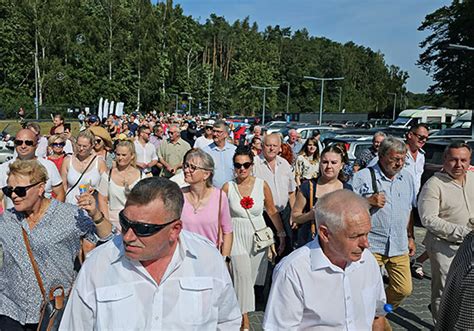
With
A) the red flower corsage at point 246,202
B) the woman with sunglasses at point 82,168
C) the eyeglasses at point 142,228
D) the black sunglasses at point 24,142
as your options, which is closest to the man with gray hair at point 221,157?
the woman with sunglasses at point 82,168

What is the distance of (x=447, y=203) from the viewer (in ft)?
15.2

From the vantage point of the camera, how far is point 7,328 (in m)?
3.21

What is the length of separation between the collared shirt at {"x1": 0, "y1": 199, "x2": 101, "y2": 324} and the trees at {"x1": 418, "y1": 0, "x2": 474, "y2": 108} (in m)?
50.2

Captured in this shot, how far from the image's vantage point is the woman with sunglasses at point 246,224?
5.02 m

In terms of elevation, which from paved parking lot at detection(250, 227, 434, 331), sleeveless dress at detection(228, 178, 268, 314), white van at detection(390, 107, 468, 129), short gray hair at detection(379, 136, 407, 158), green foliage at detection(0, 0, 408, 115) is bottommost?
paved parking lot at detection(250, 227, 434, 331)

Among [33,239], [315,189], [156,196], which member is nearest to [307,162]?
[315,189]

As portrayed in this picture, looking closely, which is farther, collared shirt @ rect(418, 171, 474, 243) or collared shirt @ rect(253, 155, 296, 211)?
collared shirt @ rect(253, 155, 296, 211)

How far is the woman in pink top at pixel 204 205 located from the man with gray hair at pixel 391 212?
1.33 meters

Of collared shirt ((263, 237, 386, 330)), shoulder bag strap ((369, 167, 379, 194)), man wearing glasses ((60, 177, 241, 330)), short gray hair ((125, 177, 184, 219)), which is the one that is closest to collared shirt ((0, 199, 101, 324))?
man wearing glasses ((60, 177, 241, 330))

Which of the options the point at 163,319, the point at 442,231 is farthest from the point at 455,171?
the point at 163,319

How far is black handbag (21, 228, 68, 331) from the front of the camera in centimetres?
293

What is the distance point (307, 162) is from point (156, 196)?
22.6ft

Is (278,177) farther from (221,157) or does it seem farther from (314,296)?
(314,296)

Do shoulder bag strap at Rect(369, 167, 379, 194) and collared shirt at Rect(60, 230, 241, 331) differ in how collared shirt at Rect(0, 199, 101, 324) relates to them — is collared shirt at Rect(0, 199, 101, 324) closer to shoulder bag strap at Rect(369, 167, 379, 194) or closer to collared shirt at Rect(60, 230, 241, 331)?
collared shirt at Rect(60, 230, 241, 331)
